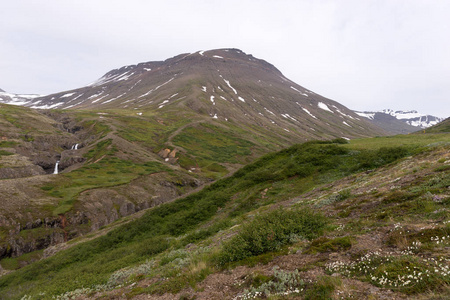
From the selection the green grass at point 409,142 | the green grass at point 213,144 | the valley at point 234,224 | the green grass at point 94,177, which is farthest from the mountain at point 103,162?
the green grass at point 409,142

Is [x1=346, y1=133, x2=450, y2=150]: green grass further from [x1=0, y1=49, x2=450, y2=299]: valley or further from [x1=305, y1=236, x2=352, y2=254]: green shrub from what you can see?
[x1=305, y1=236, x2=352, y2=254]: green shrub

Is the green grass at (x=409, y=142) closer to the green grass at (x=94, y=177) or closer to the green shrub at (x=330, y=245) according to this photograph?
the green shrub at (x=330, y=245)

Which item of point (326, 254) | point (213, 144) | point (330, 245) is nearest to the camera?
point (326, 254)

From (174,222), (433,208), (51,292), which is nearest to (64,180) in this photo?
(174,222)

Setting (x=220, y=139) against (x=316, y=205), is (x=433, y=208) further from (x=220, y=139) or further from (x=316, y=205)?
(x=220, y=139)

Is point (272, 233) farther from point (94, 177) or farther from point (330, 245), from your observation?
point (94, 177)

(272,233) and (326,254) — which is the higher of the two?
(326,254)

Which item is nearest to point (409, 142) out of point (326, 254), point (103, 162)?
point (326, 254)

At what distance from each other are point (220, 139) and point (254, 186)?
3689 inches

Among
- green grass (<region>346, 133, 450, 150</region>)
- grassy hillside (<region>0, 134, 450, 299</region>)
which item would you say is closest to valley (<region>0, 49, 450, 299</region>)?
grassy hillside (<region>0, 134, 450, 299</region>)

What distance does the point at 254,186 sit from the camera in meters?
29.1

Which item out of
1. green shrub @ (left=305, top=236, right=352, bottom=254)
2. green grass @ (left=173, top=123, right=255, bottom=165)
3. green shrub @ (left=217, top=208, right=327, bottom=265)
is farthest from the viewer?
green grass @ (left=173, top=123, right=255, bottom=165)

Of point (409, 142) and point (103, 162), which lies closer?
point (409, 142)

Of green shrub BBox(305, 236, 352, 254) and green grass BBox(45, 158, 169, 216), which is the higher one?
green shrub BBox(305, 236, 352, 254)
